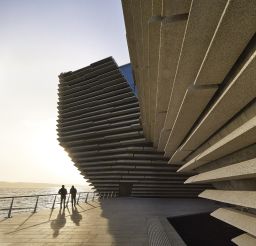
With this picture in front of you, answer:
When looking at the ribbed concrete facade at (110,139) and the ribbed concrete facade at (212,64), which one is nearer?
the ribbed concrete facade at (212,64)

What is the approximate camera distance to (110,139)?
2103 cm

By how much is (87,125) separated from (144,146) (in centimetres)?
839

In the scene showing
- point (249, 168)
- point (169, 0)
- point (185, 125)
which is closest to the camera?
point (169, 0)

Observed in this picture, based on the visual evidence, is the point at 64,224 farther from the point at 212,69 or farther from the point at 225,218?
the point at 212,69

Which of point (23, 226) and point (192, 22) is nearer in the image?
point (192, 22)

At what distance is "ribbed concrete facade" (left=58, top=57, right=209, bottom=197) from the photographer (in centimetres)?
1806

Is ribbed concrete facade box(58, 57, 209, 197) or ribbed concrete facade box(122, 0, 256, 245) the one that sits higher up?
ribbed concrete facade box(58, 57, 209, 197)

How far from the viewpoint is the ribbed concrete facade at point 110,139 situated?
18.1m

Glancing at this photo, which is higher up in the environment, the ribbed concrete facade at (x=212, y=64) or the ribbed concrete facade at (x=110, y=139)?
the ribbed concrete facade at (x=110, y=139)

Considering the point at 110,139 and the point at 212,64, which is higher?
the point at 110,139

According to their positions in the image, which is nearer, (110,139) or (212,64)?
(212,64)

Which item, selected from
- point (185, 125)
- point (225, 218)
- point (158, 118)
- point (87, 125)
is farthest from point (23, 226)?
point (87, 125)

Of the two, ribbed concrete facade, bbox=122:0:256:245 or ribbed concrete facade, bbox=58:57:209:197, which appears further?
ribbed concrete facade, bbox=58:57:209:197

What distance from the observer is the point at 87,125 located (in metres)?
24.3
